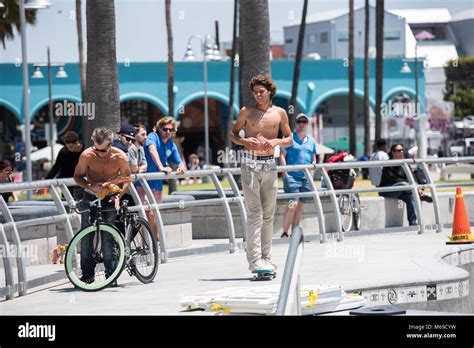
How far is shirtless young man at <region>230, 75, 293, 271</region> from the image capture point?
13.4 m

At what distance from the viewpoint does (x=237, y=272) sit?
14625 millimetres

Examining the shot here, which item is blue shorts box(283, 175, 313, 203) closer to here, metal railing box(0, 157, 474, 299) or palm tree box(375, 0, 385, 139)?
metal railing box(0, 157, 474, 299)

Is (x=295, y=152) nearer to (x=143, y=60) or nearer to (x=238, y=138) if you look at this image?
(x=238, y=138)

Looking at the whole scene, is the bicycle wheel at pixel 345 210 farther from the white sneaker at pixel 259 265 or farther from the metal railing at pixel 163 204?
the white sneaker at pixel 259 265

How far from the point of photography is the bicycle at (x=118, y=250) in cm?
1299

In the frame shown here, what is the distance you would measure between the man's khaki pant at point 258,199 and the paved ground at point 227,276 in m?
0.36

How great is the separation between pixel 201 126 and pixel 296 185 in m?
59.9

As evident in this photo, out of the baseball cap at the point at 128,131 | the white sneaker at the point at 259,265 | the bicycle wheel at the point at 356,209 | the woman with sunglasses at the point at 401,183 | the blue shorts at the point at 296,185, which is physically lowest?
the bicycle wheel at the point at 356,209

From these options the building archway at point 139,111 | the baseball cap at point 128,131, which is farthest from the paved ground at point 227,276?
the building archway at point 139,111

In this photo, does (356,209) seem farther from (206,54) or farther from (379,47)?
(206,54)

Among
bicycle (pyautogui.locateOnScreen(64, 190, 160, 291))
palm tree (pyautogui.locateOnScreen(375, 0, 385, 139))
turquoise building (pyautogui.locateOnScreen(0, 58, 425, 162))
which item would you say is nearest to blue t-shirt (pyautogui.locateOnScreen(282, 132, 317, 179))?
bicycle (pyautogui.locateOnScreen(64, 190, 160, 291))

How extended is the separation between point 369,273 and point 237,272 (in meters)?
1.67

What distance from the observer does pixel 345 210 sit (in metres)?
21.7
